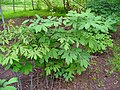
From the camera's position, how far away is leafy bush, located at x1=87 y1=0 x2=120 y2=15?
416cm

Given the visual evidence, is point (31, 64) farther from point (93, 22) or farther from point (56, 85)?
point (93, 22)

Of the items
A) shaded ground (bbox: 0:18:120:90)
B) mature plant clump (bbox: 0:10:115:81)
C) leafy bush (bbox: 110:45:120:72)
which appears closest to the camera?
mature plant clump (bbox: 0:10:115:81)

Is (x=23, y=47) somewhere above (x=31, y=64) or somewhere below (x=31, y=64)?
above

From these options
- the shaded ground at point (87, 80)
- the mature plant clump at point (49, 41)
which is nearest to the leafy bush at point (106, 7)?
the shaded ground at point (87, 80)

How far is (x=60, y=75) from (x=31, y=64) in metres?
0.43

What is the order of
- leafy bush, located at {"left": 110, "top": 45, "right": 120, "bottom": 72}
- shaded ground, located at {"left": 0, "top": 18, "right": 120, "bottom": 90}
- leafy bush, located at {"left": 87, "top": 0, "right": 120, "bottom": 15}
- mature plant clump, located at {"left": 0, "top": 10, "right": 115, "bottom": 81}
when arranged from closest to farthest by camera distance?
mature plant clump, located at {"left": 0, "top": 10, "right": 115, "bottom": 81} → shaded ground, located at {"left": 0, "top": 18, "right": 120, "bottom": 90} → leafy bush, located at {"left": 110, "top": 45, "right": 120, "bottom": 72} → leafy bush, located at {"left": 87, "top": 0, "right": 120, "bottom": 15}

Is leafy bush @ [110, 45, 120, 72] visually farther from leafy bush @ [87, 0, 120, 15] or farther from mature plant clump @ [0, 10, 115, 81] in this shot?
mature plant clump @ [0, 10, 115, 81]

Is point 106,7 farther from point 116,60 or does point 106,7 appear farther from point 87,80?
point 87,80

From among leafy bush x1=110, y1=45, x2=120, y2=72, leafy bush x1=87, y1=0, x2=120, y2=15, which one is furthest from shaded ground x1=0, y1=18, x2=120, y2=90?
leafy bush x1=87, y1=0, x2=120, y2=15

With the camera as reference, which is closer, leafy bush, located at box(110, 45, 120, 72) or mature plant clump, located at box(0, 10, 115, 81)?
mature plant clump, located at box(0, 10, 115, 81)

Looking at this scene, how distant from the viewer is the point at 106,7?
13.8 ft

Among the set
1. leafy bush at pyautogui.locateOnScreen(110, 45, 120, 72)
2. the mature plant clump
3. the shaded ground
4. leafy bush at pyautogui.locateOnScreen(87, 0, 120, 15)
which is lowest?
the shaded ground

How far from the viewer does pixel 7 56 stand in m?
2.20

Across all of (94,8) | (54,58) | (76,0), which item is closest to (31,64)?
(54,58)
